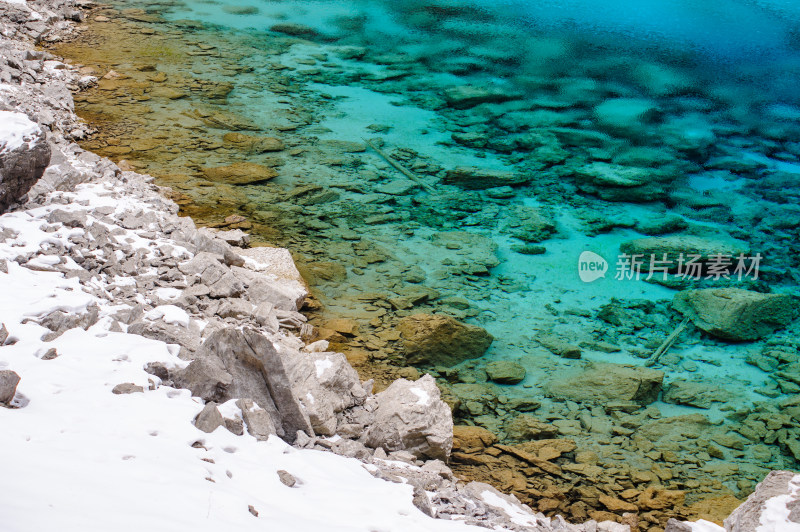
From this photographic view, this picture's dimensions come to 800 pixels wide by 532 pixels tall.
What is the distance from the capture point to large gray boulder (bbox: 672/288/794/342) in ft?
21.3

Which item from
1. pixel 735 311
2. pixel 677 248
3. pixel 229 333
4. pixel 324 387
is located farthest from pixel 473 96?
pixel 229 333

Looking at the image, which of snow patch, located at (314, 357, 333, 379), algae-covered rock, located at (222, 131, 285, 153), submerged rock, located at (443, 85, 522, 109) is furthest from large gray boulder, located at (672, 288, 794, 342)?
submerged rock, located at (443, 85, 522, 109)

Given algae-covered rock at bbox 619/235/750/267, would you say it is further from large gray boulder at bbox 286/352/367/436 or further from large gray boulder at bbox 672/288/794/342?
large gray boulder at bbox 286/352/367/436

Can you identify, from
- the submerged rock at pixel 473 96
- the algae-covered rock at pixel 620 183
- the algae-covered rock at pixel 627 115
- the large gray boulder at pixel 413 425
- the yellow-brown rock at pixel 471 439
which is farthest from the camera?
the submerged rock at pixel 473 96

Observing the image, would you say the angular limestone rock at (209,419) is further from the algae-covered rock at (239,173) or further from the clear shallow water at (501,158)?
the algae-covered rock at (239,173)

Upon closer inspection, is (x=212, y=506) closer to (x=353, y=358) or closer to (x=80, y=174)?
(x=353, y=358)

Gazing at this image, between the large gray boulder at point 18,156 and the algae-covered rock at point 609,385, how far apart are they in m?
4.50

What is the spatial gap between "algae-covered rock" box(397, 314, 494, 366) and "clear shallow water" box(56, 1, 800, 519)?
12cm

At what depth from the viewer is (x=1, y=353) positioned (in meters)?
3.37

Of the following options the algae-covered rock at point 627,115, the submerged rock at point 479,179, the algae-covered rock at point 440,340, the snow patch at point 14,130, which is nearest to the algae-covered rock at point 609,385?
the algae-covered rock at point 440,340

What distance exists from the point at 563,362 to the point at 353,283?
2187mm

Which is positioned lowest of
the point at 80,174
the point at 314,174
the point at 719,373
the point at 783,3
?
the point at 719,373

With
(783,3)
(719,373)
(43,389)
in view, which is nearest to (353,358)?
(43,389)

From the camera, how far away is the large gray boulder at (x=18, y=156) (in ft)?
16.0
